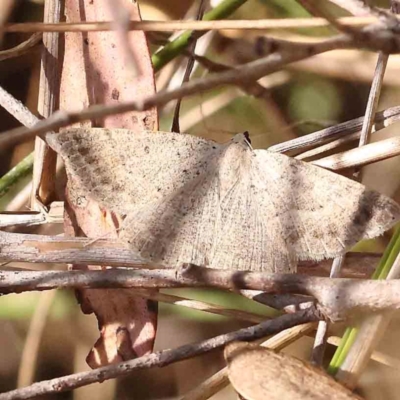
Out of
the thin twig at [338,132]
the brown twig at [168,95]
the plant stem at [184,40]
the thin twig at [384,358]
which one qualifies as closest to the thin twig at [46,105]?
the plant stem at [184,40]

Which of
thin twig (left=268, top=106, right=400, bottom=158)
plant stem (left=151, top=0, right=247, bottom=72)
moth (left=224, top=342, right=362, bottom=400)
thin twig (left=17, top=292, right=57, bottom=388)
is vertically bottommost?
thin twig (left=17, top=292, right=57, bottom=388)

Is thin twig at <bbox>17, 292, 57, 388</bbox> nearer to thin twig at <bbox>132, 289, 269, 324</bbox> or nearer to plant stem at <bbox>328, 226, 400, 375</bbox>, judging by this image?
thin twig at <bbox>132, 289, 269, 324</bbox>

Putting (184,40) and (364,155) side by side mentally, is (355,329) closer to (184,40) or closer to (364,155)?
(364,155)

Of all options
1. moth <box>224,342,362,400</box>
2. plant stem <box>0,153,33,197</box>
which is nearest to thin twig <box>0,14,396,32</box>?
moth <box>224,342,362,400</box>

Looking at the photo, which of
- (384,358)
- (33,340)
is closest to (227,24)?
(384,358)

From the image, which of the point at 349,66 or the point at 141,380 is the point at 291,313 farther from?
the point at 349,66

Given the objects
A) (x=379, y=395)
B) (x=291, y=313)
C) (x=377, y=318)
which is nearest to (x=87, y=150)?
(x=291, y=313)

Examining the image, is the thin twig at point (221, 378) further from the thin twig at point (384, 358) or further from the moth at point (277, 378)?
the moth at point (277, 378)
